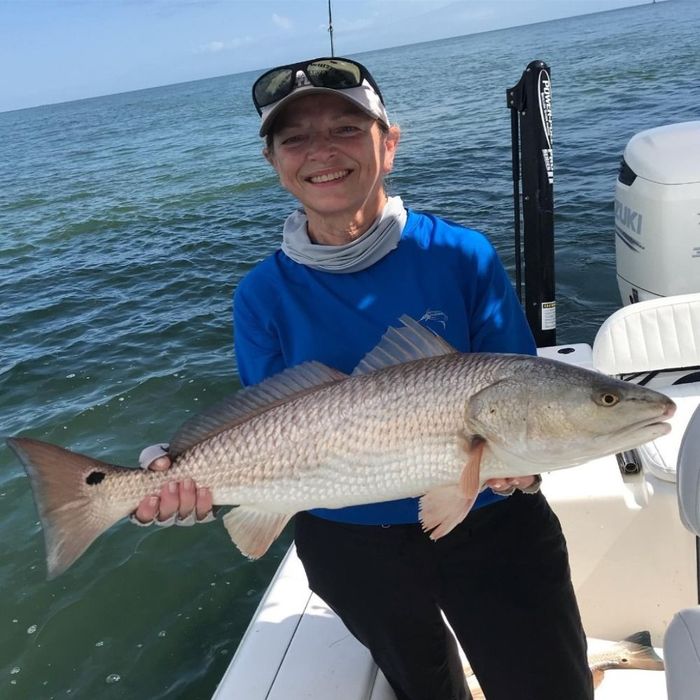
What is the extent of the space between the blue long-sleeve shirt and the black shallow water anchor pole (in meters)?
2.83

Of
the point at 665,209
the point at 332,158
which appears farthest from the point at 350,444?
the point at 665,209

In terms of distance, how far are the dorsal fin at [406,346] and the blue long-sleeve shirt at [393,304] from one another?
15 centimetres

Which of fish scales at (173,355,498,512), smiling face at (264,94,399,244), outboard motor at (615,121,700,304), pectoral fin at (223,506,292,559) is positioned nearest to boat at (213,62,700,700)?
pectoral fin at (223,506,292,559)

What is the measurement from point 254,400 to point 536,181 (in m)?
3.44

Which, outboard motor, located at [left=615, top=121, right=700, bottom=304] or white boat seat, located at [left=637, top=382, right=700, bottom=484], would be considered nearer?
white boat seat, located at [left=637, top=382, right=700, bottom=484]

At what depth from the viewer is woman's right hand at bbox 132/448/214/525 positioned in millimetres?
2283

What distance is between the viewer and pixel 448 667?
2.56 meters

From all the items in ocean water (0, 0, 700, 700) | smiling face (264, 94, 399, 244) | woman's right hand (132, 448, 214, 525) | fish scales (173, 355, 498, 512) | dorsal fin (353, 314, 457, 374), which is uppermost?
smiling face (264, 94, 399, 244)

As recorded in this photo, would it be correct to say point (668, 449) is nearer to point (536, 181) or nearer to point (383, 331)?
point (383, 331)

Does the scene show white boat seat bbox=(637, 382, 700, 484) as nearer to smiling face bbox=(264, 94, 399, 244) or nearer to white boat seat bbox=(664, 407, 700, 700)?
white boat seat bbox=(664, 407, 700, 700)

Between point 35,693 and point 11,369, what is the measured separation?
19.3ft

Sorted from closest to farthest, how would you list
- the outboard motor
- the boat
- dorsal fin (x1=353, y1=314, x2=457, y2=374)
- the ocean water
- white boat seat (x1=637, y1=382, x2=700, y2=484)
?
1. dorsal fin (x1=353, y1=314, x2=457, y2=374)
2. the boat
3. white boat seat (x1=637, y1=382, x2=700, y2=484)
4. the ocean water
5. the outboard motor

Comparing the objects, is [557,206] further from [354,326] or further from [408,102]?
[408,102]

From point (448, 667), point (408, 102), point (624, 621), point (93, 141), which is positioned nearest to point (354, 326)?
point (448, 667)
